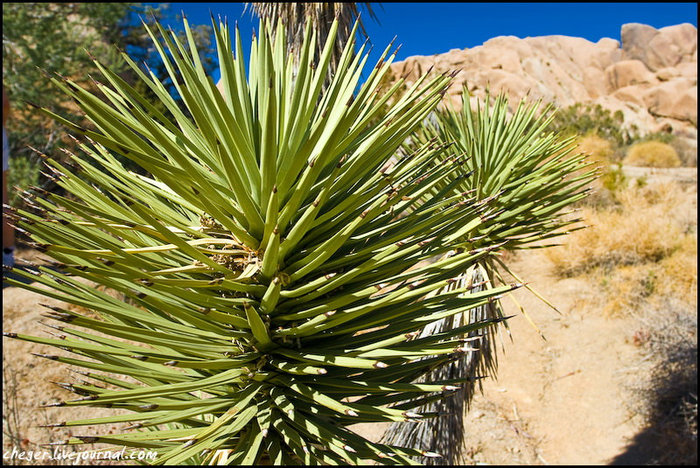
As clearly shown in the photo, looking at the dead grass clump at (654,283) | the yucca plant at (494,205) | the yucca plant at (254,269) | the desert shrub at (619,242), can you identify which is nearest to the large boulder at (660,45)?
the desert shrub at (619,242)

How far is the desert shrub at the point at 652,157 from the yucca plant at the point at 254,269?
72.6ft

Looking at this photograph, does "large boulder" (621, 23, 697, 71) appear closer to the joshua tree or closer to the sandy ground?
the sandy ground

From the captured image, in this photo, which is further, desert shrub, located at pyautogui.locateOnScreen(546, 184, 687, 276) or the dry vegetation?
desert shrub, located at pyautogui.locateOnScreen(546, 184, 687, 276)

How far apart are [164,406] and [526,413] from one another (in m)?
7.15

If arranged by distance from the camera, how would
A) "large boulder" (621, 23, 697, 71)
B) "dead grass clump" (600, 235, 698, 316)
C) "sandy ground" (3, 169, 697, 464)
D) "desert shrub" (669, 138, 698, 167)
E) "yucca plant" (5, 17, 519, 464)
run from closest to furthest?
"yucca plant" (5, 17, 519, 464)
"sandy ground" (3, 169, 697, 464)
"dead grass clump" (600, 235, 698, 316)
"desert shrub" (669, 138, 698, 167)
"large boulder" (621, 23, 697, 71)

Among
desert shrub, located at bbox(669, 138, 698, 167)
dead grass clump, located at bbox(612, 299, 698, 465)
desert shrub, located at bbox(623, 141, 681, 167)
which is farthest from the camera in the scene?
desert shrub, located at bbox(669, 138, 698, 167)

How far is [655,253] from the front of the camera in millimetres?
9852

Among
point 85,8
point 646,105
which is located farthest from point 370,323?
point 646,105

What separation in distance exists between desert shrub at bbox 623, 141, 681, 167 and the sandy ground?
44.8 feet

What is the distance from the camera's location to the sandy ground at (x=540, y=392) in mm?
5285

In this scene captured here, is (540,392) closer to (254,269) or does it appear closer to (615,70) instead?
(254,269)

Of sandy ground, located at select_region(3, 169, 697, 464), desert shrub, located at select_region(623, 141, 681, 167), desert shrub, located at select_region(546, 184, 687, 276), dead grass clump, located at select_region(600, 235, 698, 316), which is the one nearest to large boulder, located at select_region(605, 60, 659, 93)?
desert shrub, located at select_region(623, 141, 681, 167)

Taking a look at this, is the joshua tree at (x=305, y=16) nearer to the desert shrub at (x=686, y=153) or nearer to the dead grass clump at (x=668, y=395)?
the dead grass clump at (x=668, y=395)

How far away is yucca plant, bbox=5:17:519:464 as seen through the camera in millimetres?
1055
